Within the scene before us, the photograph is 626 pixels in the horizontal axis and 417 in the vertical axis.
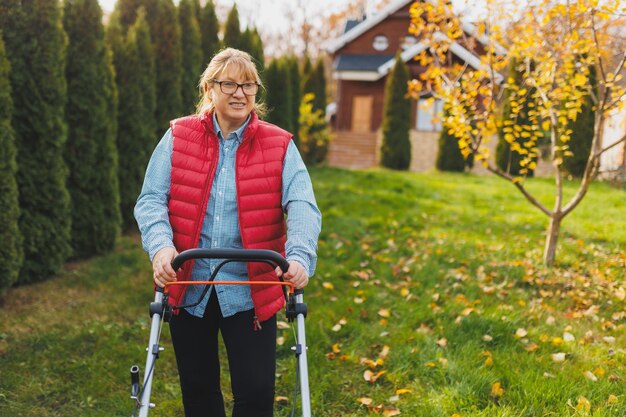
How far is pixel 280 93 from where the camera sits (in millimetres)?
16203

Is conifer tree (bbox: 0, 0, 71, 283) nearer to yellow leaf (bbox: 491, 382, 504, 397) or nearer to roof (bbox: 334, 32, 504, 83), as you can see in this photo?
yellow leaf (bbox: 491, 382, 504, 397)

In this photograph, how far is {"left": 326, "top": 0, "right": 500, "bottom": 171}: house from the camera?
23117 mm

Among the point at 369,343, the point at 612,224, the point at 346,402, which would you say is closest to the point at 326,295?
the point at 369,343

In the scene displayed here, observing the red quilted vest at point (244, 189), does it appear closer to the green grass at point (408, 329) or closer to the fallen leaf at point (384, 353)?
the green grass at point (408, 329)

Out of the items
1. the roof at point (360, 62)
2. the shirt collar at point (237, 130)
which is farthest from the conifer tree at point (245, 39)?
the roof at point (360, 62)

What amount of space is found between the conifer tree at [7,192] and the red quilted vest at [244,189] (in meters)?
3.32

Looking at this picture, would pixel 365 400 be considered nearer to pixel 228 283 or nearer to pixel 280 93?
pixel 228 283

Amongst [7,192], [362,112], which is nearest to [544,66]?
[7,192]

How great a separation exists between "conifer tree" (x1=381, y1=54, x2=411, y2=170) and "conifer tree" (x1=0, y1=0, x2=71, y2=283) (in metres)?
13.6

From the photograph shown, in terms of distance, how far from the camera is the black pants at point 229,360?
2521 millimetres

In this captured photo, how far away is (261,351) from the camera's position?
101 inches

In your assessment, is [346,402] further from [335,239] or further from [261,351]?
[335,239]

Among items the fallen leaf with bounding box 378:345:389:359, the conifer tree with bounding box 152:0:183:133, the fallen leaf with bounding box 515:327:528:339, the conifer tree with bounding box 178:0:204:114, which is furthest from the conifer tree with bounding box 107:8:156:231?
the fallen leaf with bounding box 515:327:528:339

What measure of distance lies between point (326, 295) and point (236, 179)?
3.60m
